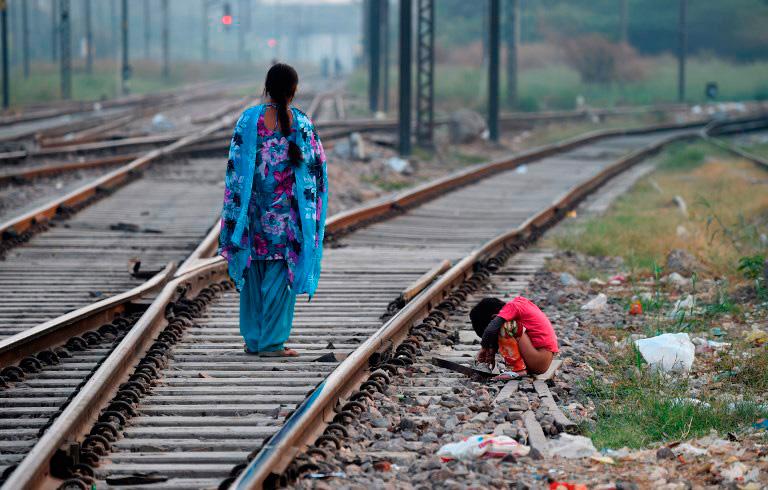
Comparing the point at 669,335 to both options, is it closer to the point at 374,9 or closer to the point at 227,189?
the point at 227,189

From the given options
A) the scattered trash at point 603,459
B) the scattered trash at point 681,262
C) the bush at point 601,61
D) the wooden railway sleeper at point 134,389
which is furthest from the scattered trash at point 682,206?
the bush at point 601,61

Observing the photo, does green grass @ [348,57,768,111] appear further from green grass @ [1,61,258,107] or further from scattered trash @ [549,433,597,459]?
scattered trash @ [549,433,597,459]

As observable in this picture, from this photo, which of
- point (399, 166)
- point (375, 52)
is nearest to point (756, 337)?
point (399, 166)

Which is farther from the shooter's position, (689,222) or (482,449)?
(689,222)

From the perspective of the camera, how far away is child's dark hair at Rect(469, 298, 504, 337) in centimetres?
702

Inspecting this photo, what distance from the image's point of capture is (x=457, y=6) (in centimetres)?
9506

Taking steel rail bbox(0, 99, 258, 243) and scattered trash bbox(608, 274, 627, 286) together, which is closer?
scattered trash bbox(608, 274, 627, 286)

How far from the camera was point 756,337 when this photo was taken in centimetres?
815

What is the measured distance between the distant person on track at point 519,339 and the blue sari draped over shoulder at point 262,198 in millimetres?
1151

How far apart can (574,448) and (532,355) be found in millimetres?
1347

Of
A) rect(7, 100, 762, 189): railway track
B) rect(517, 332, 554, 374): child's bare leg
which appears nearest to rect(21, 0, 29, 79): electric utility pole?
rect(7, 100, 762, 189): railway track

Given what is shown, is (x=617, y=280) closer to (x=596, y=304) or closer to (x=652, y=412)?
(x=596, y=304)

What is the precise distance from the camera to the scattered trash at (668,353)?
7188 millimetres

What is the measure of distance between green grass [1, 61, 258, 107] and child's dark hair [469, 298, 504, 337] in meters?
40.4
